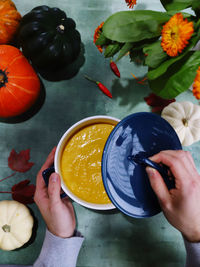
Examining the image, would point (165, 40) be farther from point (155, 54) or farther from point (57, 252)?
point (57, 252)

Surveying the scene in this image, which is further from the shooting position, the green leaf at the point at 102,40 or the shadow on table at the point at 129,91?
the shadow on table at the point at 129,91

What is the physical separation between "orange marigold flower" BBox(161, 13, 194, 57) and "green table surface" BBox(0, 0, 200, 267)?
1.05 ft


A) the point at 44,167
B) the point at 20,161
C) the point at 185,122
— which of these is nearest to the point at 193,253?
the point at 185,122

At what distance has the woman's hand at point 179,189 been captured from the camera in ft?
1.51

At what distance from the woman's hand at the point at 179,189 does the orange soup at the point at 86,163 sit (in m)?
0.20

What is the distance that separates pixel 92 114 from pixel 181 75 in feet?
1.14

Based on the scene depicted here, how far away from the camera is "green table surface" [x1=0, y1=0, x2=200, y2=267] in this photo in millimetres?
738

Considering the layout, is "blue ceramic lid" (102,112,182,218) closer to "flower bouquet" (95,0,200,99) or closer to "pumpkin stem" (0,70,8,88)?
"flower bouquet" (95,0,200,99)

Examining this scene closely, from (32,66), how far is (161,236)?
672mm

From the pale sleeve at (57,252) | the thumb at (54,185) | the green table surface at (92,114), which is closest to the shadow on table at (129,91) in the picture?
the green table surface at (92,114)

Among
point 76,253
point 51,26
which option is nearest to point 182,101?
point 51,26

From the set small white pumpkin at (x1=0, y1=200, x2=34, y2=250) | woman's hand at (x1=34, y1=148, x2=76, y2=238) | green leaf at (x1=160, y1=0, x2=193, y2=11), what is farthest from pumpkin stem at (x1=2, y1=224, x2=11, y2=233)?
A: green leaf at (x1=160, y1=0, x2=193, y2=11)

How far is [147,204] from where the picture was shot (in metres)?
0.49

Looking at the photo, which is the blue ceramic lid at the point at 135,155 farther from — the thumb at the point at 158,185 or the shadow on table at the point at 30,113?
the shadow on table at the point at 30,113
